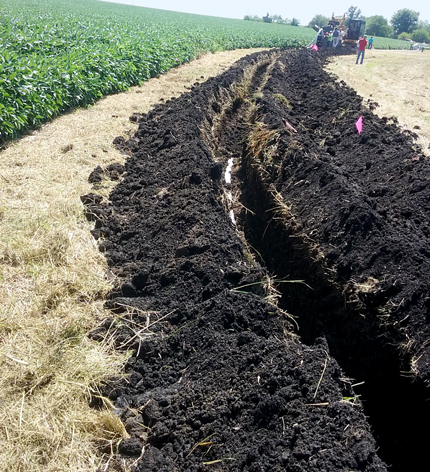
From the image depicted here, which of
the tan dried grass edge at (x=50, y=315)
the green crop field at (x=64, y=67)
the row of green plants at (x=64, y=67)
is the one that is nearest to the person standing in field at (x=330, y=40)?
the green crop field at (x=64, y=67)

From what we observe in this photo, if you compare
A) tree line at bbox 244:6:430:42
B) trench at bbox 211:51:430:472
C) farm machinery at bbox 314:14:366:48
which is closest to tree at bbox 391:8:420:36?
tree line at bbox 244:6:430:42

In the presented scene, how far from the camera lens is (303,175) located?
660cm

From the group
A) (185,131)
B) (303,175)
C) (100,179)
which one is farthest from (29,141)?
(303,175)

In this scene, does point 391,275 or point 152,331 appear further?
point 391,275

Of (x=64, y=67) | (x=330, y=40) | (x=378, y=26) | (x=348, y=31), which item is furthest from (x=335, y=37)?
(x=378, y=26)

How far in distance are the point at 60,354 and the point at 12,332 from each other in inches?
22.1

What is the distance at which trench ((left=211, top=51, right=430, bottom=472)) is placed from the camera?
12.5 feet

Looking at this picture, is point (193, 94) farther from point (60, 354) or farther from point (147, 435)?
point (147, 435)

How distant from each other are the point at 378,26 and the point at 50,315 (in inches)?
3702

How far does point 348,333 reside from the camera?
4.55 metres

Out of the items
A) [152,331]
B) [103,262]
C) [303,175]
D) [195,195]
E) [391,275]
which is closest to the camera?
[152,331]

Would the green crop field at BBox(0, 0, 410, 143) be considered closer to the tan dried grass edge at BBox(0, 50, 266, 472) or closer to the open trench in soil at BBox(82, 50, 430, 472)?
the tan dried grass edge at BBox(0, 50, 266, 472)

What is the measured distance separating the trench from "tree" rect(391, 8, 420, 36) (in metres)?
96.9

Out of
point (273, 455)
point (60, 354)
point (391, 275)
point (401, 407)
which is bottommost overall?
point (401, 407)
